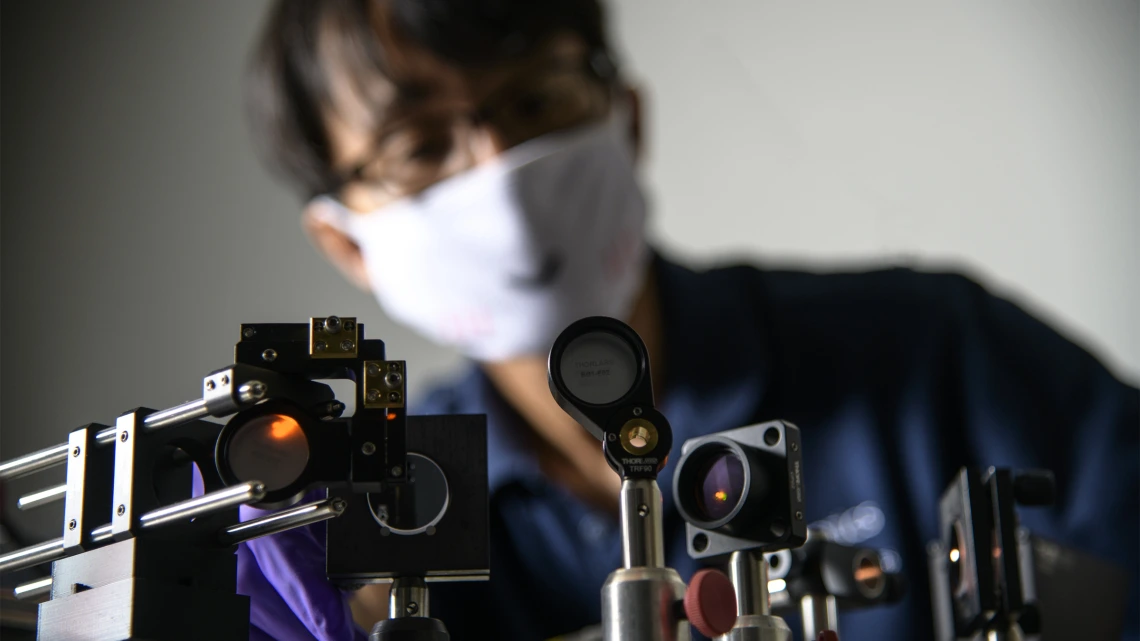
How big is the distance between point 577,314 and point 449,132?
1.18ft

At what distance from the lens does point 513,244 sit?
175 cm

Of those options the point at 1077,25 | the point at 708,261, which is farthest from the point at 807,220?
the point at 1077,25

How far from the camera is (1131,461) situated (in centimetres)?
184

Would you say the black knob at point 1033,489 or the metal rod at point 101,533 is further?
the black knob at point 1033,489

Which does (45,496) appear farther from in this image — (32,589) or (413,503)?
(413,503)

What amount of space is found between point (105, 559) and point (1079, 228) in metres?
1.82

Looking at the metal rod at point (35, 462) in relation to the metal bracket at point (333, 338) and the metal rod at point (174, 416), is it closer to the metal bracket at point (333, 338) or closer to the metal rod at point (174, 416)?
the metal rod at point (174, 416)

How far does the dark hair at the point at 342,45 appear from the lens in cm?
178

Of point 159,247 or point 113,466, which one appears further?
point 159,247

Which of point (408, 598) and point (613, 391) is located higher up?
point (613, 391)

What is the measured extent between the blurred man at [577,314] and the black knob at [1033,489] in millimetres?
717

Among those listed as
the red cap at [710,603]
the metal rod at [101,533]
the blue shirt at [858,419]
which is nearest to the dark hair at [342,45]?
the blue shirt at [858,419]

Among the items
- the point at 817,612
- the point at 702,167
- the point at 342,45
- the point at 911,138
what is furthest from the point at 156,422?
the point at 911,138

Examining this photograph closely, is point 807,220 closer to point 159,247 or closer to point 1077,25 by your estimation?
point 1077,25
